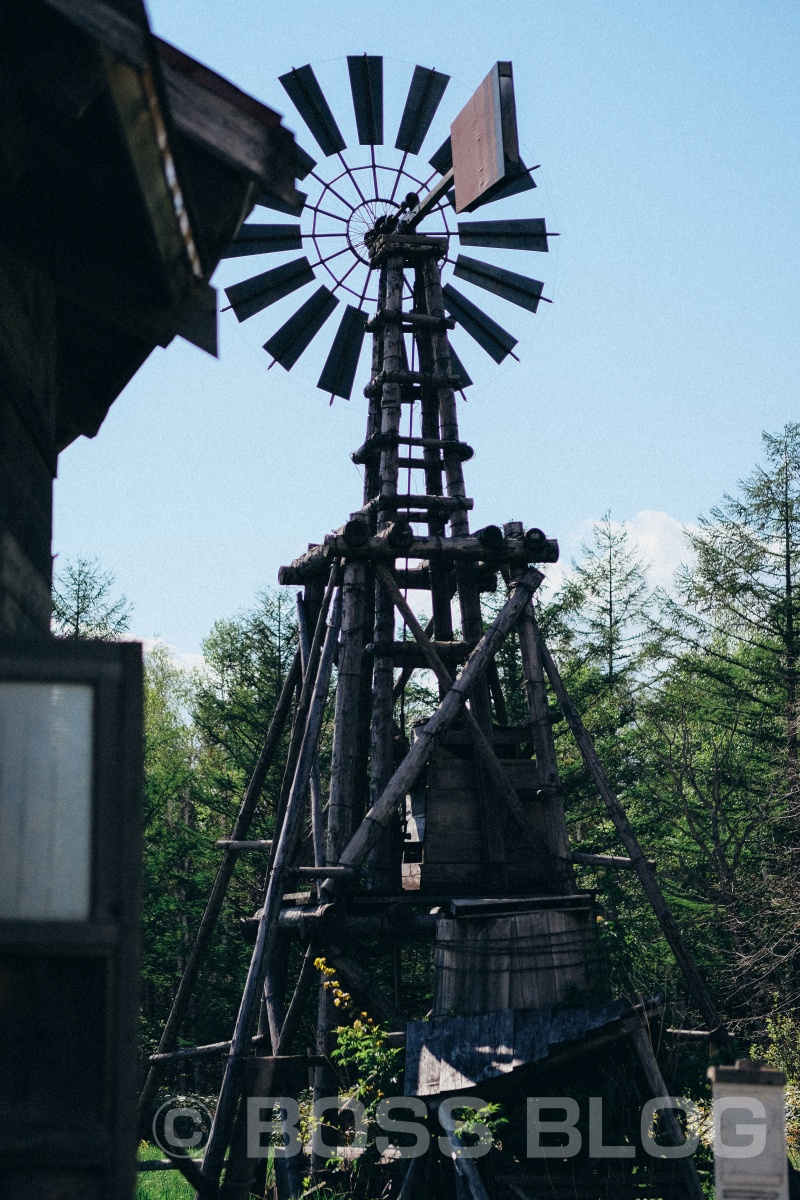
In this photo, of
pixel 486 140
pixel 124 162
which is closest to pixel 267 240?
pixel 486 140

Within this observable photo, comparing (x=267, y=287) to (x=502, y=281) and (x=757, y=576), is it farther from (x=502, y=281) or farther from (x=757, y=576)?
(x=757, y=576)

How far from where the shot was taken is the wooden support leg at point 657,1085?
8367 mm

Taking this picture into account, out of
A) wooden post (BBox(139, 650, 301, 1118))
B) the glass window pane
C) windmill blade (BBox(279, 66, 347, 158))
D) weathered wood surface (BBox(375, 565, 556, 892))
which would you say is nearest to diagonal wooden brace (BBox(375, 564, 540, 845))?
weathered wood surface (BBox(375, 565, 556, 892))

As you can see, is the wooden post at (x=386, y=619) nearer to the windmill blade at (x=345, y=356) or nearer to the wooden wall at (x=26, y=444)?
the windmill blade at (x=345, y=356)

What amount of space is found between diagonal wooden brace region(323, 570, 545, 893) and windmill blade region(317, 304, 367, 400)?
3.96m

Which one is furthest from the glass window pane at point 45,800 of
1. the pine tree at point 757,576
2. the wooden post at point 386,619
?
the pine tree at point 757,576

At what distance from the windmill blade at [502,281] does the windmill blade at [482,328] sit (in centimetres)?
34

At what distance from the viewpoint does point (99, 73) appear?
116 inches

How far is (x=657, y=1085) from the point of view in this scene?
8367mm

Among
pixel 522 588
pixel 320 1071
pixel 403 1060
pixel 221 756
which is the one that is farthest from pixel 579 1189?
pixel 221 756

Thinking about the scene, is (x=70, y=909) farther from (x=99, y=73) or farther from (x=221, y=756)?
(x=221, y=756)

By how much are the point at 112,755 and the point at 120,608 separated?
95.2 feet

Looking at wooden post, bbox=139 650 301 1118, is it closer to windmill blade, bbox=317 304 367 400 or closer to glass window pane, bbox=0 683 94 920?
windmill blade, bbox=317 304 367 400

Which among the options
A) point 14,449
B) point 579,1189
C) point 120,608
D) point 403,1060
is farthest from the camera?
point 120,608
